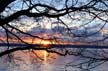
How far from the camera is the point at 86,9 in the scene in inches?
261

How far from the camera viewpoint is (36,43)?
7.30 metres

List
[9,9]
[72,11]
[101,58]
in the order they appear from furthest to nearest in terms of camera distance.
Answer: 1. [9,9]
2. [72,11]
3. [101,58]

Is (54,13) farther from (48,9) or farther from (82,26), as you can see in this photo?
(82,26)

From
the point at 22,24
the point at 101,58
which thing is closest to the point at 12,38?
the point at 22,24

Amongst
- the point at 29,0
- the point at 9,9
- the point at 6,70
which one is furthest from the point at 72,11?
the point at 6,70

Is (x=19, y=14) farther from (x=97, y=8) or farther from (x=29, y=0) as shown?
(x=97, y=8)

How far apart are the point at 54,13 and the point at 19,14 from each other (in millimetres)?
774

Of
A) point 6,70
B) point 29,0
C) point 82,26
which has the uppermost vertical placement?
point 29,0

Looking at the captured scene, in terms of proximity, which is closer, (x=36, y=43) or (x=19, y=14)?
(x=19, y=14)

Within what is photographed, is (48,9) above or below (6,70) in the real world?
above

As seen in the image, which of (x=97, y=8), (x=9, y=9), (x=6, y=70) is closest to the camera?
(x=97, y=8)

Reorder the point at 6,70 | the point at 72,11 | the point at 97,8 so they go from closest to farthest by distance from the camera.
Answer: the point at 97,8
the point at 72,11
the point at 6,70

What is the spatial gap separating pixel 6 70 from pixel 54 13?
2807 cm

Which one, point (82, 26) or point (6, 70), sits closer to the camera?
point (82, 26)
